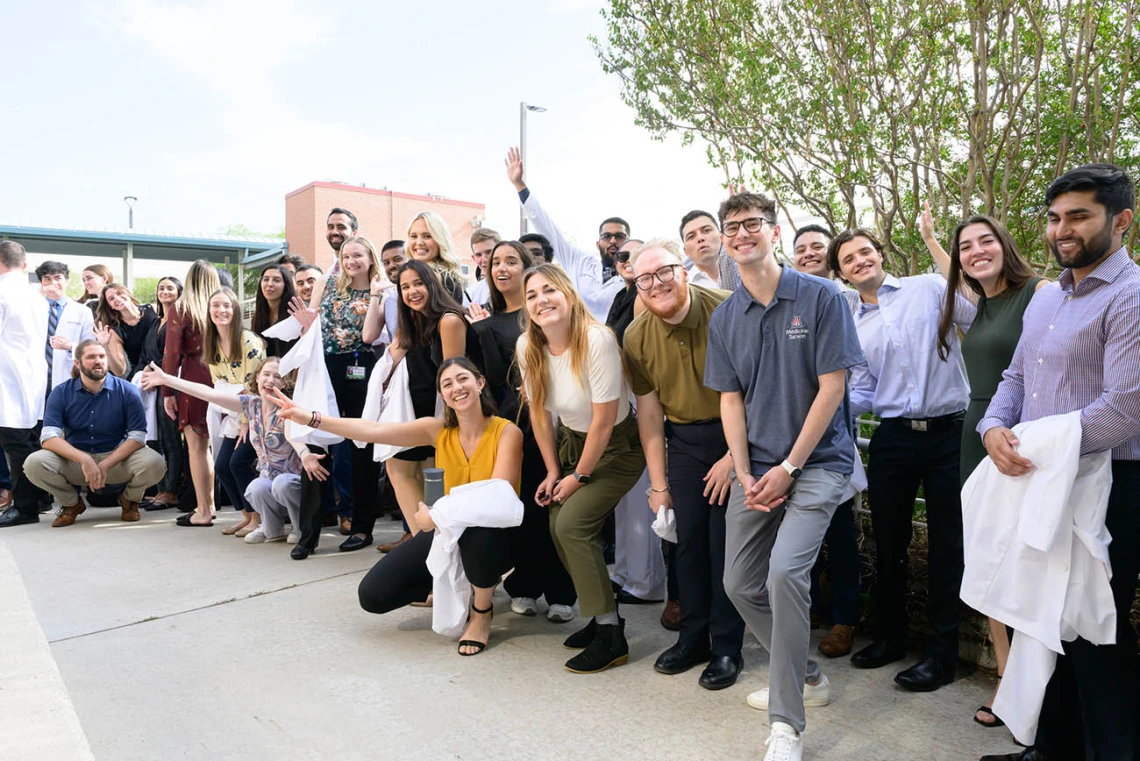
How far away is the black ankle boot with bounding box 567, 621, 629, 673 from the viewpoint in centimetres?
355

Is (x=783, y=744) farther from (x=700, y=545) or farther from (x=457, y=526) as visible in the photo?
(x=457, y=526)

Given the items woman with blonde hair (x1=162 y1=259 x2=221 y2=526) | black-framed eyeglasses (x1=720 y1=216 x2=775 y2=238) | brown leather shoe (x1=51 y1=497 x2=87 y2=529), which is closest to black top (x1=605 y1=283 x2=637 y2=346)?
black-framed eyeglasses (x1=720 y1=216 x2=775 y2=238)

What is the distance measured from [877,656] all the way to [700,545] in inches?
35.3

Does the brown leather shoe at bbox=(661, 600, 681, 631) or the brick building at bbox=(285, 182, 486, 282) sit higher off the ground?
the brick building at bbox=(285, 182, 486, 282)

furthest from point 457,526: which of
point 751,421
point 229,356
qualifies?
point 229,356

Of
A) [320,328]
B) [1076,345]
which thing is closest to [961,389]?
[1076,345]

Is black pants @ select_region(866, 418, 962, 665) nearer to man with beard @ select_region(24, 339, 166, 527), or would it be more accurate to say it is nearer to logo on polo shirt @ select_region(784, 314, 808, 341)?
logo on polo shirt @ select_region(784, 314, 808, 341)

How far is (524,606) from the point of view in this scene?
4387 millimetres

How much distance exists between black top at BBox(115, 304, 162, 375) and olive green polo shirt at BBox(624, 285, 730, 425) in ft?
19.9

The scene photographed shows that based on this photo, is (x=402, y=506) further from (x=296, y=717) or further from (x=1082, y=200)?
(x=1082, y=200)

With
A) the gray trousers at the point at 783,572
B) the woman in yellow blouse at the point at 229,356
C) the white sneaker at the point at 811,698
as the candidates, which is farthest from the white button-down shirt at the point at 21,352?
the white sneaker at the point at 811,698

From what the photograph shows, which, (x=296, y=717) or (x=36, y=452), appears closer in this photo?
(x=296, y=717)

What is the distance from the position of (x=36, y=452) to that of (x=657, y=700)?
613 cm

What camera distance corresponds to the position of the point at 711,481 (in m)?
3.42
